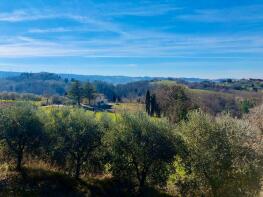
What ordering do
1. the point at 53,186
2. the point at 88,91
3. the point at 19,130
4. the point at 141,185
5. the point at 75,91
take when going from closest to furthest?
the point at 53,186 < the point at 141,185 < the point at 19,130 < the point at 75,91 < the point at 88,91

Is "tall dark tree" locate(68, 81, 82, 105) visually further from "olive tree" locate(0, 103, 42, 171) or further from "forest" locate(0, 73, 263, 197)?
"olive tree" locate(0, 103, 42, 171)

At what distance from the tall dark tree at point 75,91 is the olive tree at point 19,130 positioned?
4443 inches

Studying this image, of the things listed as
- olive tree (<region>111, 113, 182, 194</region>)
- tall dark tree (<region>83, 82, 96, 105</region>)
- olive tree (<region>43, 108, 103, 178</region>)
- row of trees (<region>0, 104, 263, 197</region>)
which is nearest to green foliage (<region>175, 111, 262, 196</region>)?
row of trees (<region>0, 104, 263, 197</region>)

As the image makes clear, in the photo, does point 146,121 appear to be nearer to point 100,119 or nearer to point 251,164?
point 100,119

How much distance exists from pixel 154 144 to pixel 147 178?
3.75m

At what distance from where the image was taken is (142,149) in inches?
1261

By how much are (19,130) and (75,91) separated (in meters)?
117

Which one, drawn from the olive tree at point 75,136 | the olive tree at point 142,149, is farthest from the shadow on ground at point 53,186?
the olive tree at point 75,136

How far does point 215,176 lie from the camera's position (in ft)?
94.4

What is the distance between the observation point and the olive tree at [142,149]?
3225 centimetres

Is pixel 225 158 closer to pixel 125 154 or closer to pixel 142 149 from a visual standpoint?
pixel 142 149

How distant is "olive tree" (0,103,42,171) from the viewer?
107 ft

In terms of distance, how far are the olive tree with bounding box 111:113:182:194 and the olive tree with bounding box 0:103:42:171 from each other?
804 cm

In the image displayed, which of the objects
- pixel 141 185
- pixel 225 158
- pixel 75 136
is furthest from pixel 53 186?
pixel 225 158
